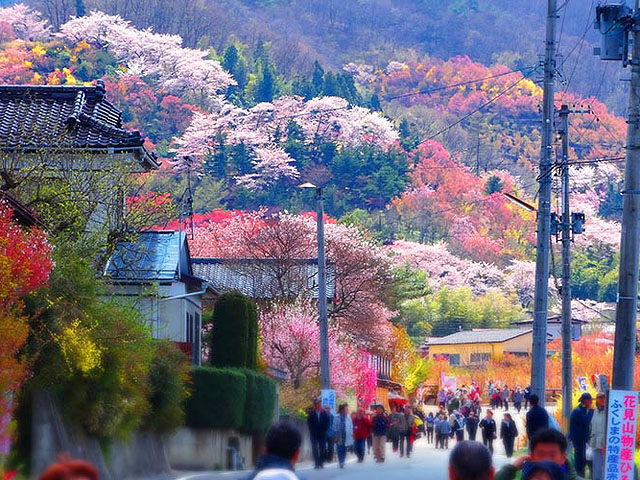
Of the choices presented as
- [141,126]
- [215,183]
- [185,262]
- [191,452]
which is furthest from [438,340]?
[191,452]

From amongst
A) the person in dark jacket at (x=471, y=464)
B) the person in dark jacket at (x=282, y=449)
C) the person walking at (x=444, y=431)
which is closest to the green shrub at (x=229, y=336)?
the person walking at (x=444, y=431)

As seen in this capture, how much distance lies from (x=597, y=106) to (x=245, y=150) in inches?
3173

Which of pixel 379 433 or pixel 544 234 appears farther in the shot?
pixel 379 433

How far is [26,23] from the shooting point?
524 feet

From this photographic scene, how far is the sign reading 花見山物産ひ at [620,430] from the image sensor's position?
17109 millimetres

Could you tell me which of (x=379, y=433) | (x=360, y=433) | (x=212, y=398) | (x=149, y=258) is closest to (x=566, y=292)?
(x=379, y=433)

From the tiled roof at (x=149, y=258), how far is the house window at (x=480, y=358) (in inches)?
2641

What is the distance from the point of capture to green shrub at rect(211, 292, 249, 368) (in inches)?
1203

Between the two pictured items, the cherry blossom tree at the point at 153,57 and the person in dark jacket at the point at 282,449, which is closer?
the person in dark jacket at the point at 282,449

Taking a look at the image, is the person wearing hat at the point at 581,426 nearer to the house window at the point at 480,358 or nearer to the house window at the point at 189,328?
the house window at the point at 189,328

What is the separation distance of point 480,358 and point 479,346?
99 centimetres

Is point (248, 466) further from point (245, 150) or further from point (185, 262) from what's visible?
point (245, 150)

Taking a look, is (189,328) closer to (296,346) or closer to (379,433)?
(379,433)

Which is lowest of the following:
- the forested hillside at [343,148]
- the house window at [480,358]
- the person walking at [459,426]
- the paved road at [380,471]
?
the paved road at [380,471]
